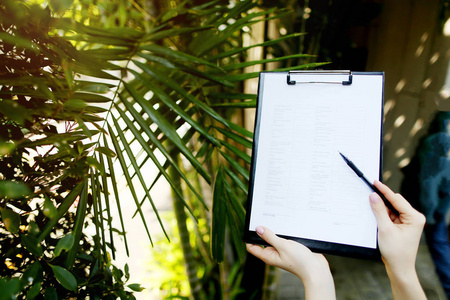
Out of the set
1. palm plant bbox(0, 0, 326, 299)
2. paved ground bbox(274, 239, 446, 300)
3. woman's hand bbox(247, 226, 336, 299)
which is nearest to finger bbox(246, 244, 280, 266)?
woman's hand bbox(247, 226, 336, 299)

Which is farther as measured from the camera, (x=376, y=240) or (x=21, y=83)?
(x=376, y=240)

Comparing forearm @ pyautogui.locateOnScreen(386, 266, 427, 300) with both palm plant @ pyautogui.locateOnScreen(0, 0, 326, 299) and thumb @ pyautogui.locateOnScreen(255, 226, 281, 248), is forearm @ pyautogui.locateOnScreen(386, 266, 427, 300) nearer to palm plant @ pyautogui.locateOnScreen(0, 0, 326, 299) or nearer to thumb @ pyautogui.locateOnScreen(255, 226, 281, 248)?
thumb @ pyautogui.locateOnScreen(255, 226, 281, 248)

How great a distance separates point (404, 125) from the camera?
1605 mm

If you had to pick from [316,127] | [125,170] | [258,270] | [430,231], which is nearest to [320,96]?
[316,127]

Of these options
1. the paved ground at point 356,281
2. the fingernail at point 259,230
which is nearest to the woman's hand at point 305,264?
the fingernail at point 259,230

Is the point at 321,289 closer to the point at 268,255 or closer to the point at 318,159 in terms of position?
the point at 268,255

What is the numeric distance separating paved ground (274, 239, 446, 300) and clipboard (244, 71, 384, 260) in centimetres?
119

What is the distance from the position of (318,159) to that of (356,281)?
5.17 feet

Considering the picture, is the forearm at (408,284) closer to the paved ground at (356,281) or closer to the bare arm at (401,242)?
the bare arm at (401,242)

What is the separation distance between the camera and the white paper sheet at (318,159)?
1.88 feet

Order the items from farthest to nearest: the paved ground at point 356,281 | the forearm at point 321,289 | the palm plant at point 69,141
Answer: the paved ground at point 356,281
the forearm at point 321,289
the palm plant at point 69,141

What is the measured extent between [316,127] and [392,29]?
146 cm

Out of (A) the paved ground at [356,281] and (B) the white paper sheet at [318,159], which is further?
(A) the paved ground at [356,281]

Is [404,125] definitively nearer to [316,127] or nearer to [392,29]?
[392,29]
